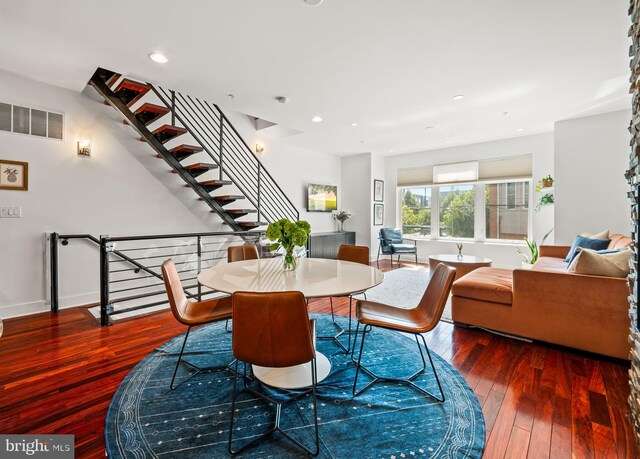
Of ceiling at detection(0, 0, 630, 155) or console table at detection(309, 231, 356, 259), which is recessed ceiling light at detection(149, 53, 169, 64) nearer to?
ceiling at detection(0, 0, 630, 155)

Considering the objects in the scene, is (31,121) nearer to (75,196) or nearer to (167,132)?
(75,196)

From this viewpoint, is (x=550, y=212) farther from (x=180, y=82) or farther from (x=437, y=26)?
(x=180, y=82)

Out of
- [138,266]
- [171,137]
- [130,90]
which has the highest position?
[130,90]

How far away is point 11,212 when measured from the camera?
3.17m

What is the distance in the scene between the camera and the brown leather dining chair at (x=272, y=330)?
4.34 ft

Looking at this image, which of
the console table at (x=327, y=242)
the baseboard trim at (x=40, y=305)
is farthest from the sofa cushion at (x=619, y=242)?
the baseboard trim at (x=40, y=305)

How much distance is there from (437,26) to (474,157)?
4.59 metres

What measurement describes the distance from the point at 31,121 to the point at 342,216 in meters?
5.45

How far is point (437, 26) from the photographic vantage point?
7.57 feet

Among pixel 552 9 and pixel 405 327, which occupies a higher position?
pixel 552 9

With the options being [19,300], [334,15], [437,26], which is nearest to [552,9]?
[437,26]

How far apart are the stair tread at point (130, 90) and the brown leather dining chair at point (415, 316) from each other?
3324 millimetres

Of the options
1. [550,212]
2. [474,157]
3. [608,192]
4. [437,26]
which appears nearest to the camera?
[437,26]

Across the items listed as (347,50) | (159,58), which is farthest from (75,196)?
(347,50)
